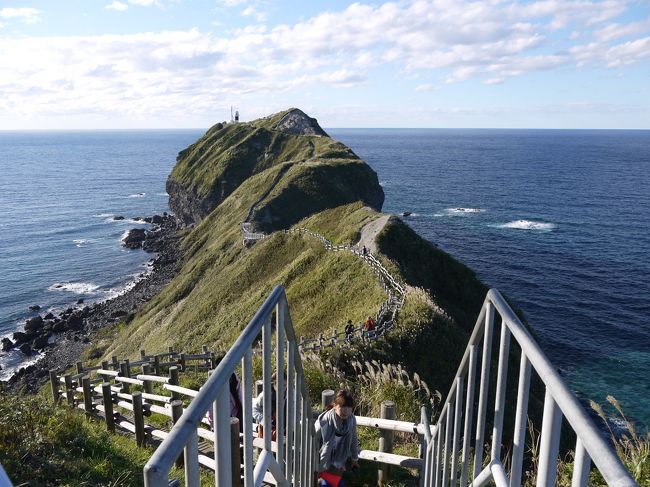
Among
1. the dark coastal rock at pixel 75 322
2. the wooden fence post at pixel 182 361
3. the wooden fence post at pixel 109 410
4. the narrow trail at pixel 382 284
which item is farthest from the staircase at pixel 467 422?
the dark coastal rock at pixel 75 322

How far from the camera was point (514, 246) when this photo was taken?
2648 inches

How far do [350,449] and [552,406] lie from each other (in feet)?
17.0

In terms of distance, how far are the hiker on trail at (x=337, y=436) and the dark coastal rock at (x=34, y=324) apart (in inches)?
2038

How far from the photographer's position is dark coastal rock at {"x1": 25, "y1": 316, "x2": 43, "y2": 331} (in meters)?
50.0

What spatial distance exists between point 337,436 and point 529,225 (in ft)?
261

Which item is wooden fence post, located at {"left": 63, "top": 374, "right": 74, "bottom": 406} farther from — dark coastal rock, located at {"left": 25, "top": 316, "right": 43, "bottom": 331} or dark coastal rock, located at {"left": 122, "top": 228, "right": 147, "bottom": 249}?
dark coastal rock, located at {"left": 122, "top": 228, "right": 147, "bottom": 249}

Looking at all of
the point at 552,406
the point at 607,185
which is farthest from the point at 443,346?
the point at 607,185

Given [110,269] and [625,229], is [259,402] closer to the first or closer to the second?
[110,269]

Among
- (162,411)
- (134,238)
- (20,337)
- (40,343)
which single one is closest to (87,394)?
(162,411)

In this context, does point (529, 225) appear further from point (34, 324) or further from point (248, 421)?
point (248, 421)

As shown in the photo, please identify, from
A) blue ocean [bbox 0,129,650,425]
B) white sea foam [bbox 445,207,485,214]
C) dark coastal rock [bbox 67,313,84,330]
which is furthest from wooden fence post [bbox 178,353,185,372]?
white sea foam [bbox 445,207,485,214]

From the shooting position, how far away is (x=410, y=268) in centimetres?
3186

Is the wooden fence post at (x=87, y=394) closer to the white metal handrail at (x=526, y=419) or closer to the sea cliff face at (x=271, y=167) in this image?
the white metal handrail at (x=526, y=419)

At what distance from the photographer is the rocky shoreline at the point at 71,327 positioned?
42.5 metres
